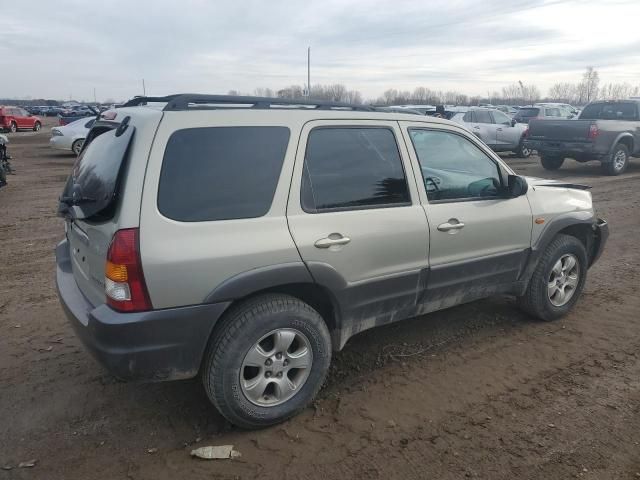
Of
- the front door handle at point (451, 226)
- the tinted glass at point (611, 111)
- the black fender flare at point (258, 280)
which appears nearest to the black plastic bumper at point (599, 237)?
the front door handle at point (451, 226)

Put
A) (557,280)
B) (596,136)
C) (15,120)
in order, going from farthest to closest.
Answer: (15,120) → (596,136) → (557,280)

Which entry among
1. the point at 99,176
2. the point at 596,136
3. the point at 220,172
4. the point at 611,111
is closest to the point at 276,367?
the point at 220,172

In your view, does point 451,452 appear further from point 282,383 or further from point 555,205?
point 555,205

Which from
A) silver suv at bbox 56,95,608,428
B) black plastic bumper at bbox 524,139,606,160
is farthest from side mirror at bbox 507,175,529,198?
black plastic bumper at bbox 524,139,606,160

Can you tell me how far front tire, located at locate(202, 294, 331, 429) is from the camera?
2.81 m

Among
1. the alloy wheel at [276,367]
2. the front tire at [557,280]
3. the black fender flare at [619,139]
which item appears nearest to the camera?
the alloy wheel at [276,367]

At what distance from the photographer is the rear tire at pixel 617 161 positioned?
43.6ft

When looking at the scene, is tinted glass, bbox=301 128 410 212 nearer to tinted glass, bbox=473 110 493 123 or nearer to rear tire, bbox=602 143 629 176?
rear tire, bbox=602 143 629 176

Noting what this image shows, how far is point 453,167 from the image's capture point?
3.80 m

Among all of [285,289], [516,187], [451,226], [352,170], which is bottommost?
[285,289]

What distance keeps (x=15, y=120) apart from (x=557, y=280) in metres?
36.3

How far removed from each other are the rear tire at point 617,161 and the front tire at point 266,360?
12.8 meters

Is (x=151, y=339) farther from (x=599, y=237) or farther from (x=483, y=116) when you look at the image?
(x=483, y=116)

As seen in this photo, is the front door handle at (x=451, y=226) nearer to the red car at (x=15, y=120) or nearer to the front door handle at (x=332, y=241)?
the front door handle at (x=332, y=241)
